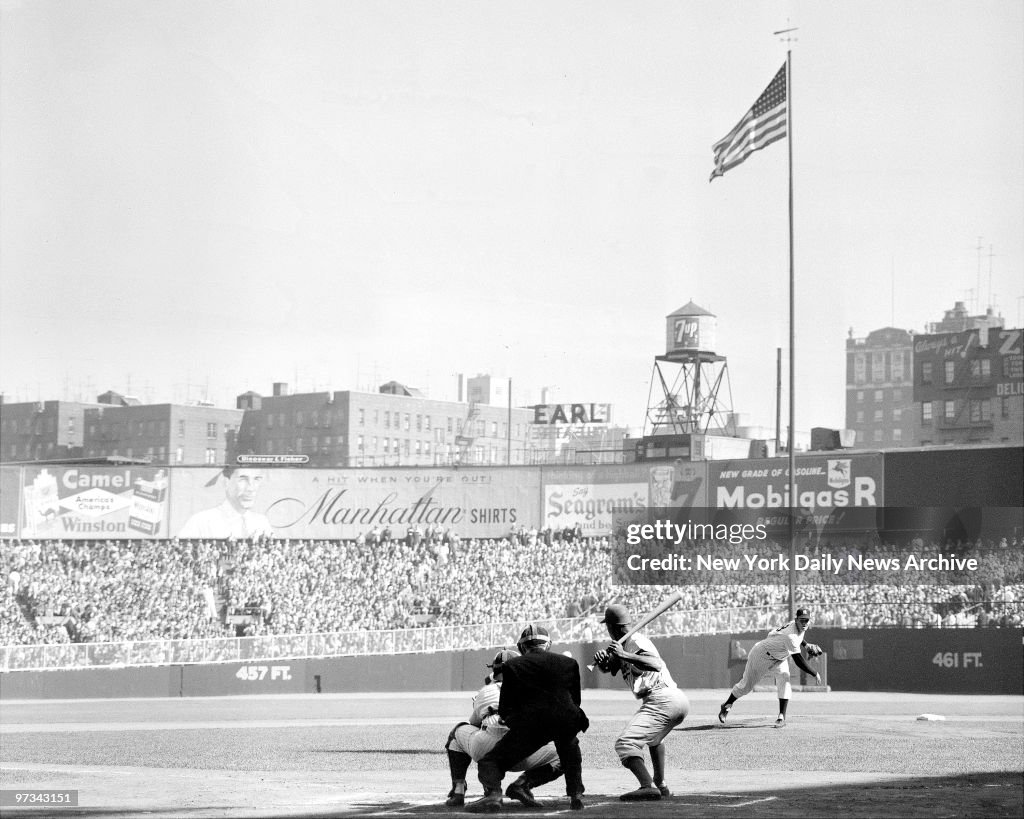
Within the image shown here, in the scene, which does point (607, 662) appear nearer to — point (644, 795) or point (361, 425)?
point (644, 795)

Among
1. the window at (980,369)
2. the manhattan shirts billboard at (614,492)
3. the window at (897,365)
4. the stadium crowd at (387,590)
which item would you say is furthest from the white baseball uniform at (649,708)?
the window at (897,365)

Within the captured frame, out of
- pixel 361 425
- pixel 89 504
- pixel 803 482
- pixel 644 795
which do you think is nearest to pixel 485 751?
pixel 644 795

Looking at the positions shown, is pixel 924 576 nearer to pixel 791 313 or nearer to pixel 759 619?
pixel 759 619

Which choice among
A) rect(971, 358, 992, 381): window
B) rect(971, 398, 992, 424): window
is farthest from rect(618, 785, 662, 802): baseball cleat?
rect(971, 358, 992, 381): window

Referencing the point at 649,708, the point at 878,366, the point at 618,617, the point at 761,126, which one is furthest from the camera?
the point at 878,366

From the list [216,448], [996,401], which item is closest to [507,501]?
[996,401]

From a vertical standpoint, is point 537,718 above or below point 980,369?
below

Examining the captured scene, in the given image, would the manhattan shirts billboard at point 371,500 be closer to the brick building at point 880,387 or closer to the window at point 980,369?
the window at point 980,369
